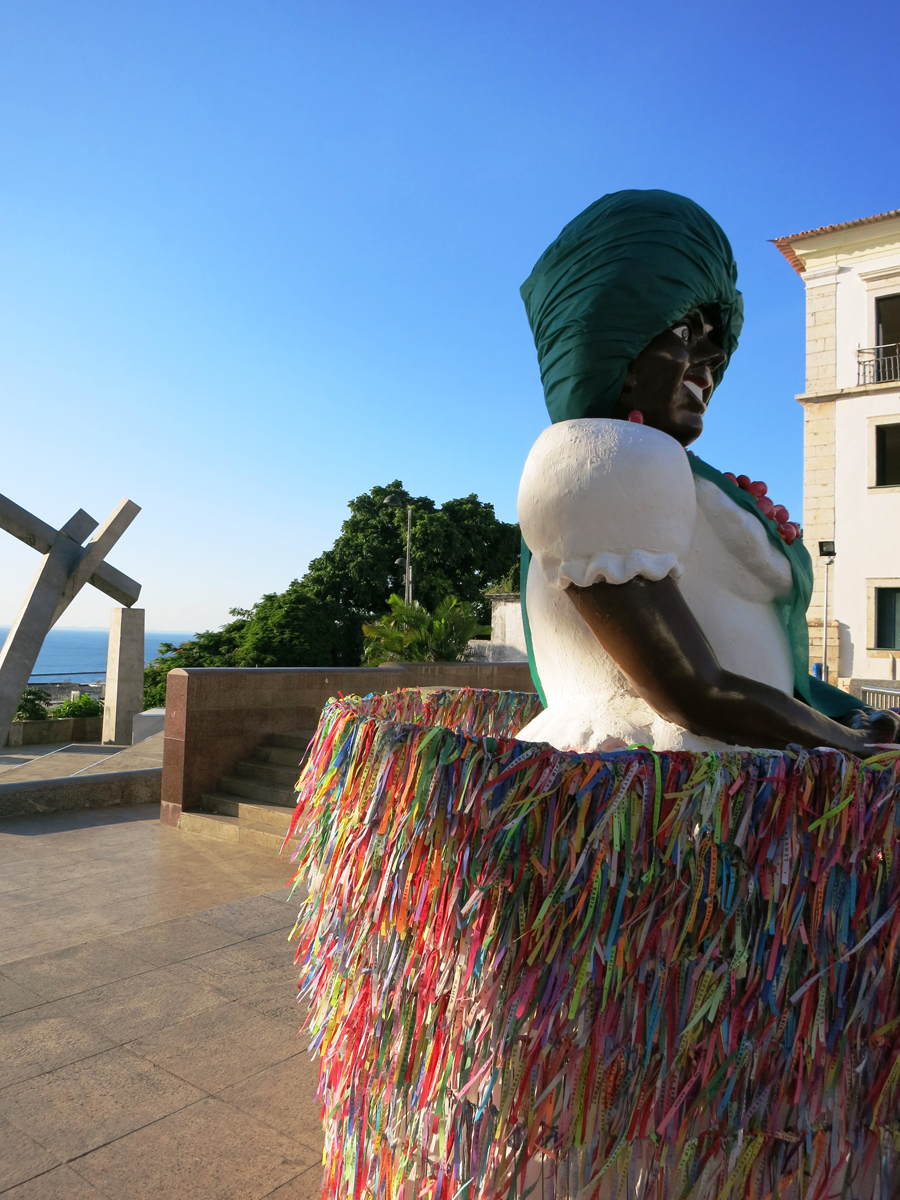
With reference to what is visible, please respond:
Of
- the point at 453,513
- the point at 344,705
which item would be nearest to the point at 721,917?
the point at 344,705

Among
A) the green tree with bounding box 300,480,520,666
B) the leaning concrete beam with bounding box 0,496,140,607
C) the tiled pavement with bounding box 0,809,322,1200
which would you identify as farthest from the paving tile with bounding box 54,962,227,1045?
the green tree with bounding box 300,480,520,666

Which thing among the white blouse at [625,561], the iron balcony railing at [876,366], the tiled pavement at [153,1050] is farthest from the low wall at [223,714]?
the iron balcony railing at [876,366]

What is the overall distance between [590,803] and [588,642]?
1.76ft

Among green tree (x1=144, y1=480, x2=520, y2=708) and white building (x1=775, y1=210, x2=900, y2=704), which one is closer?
white building (x1=775, y1=210, x2=900, y2=704)

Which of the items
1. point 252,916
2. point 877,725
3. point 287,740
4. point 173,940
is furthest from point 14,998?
point 287,740

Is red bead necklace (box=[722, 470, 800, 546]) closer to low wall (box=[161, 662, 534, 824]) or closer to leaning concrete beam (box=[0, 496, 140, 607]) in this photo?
low wall (box=[161, 662, 534, 824])

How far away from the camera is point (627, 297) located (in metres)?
1.80

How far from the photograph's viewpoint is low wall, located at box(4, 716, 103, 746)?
16.6 m

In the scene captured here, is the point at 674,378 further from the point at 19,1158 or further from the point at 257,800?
the point at 257,800

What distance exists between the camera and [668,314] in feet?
6.00

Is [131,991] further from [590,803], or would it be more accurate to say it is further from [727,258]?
[727,258]

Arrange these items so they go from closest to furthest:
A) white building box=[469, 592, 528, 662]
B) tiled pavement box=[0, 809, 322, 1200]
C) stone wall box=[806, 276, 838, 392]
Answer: tiled pavement box=[0, 809, 322, 1200], stone wall box=[806, 276, 838, 392], white building box=[469, 592, 528, 662]

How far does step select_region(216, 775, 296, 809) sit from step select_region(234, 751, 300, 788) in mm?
56

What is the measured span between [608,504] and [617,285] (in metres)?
0.54
